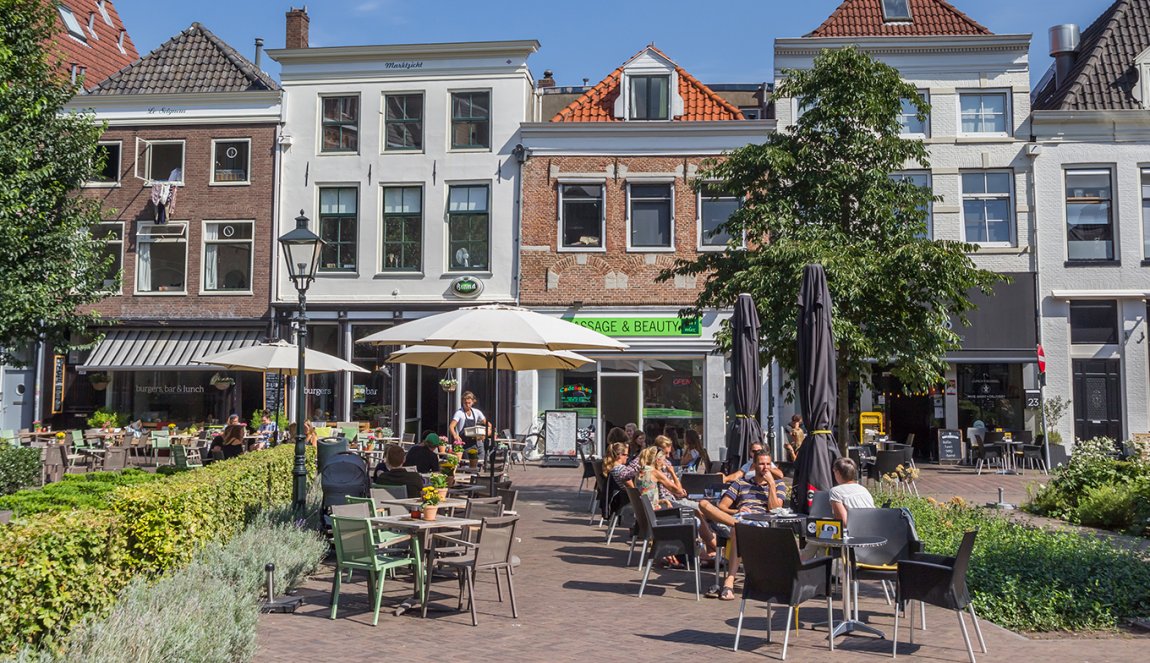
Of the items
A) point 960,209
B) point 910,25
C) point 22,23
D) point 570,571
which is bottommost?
point 570,571

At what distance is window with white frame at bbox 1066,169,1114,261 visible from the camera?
2519cm

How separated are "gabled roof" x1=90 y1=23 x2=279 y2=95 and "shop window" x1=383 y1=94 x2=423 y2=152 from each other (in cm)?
313

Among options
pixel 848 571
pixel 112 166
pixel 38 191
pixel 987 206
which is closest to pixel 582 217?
pixel 987 206

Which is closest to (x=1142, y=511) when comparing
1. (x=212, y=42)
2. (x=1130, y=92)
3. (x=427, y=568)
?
(x=427, y=568)

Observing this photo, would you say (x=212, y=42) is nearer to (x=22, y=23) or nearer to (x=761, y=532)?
(x=22, y=23)

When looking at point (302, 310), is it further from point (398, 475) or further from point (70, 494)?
point (70, 494)

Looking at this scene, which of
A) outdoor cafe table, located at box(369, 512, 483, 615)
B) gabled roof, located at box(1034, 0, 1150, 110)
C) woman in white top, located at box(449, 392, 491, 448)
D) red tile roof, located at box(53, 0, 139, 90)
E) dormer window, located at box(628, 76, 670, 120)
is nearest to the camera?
outdoor cafe table, located at box(369, 512, 483, 615)

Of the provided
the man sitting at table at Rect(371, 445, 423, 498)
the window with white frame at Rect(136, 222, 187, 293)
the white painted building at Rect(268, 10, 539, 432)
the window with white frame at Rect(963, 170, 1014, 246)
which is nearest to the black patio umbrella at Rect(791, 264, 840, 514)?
the man sitting at table at Rect(371, 445, 423, 498)

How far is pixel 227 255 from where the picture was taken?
26.1 metres

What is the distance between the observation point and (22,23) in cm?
1709

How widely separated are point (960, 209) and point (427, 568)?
20.6 m

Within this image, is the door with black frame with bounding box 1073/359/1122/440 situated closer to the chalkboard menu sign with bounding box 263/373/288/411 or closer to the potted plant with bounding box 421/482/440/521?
the chalkboard menu sign with bounding box 263/373/288/411

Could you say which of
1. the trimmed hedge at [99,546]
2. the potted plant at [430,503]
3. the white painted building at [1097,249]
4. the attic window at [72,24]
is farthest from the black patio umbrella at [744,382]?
the attic window at [72,24]

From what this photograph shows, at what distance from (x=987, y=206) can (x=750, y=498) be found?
1799cm
